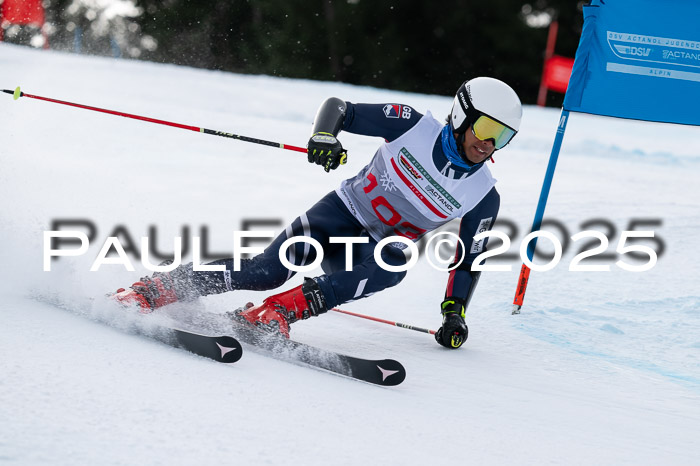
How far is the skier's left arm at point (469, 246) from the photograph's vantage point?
3.14 m

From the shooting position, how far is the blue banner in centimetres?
367

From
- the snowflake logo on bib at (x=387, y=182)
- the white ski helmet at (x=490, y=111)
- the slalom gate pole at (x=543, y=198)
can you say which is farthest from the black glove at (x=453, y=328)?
the slalom gate pole at (x=543, y=198)

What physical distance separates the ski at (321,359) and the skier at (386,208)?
0.35ft

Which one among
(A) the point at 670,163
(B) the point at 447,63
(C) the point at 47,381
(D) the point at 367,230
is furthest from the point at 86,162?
(B) the point at 447,63

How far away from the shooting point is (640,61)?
3.70m

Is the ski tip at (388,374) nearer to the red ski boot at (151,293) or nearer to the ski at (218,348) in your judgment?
the ski at (218,348)

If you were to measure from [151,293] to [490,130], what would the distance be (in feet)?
4.49

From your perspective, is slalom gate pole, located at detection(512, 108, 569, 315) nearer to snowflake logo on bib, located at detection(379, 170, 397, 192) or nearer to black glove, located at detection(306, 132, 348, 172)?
snowflake logo on bib, located at detection(379, 170, 397, 192)

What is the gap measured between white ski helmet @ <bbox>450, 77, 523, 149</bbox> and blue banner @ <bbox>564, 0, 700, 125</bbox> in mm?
1045

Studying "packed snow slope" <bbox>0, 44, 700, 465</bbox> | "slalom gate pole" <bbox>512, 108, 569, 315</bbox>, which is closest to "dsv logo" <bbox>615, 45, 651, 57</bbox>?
"slalom gate pole" <bbox>512, 108, 569, 315</bbox>

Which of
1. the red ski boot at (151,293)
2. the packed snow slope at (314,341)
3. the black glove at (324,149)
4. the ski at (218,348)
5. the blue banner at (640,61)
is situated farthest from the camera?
the blue banner at (640,61)

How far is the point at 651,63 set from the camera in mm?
3697

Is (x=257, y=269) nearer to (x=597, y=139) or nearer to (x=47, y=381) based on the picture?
(x=47, y=381)

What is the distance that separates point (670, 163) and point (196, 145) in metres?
5.19
